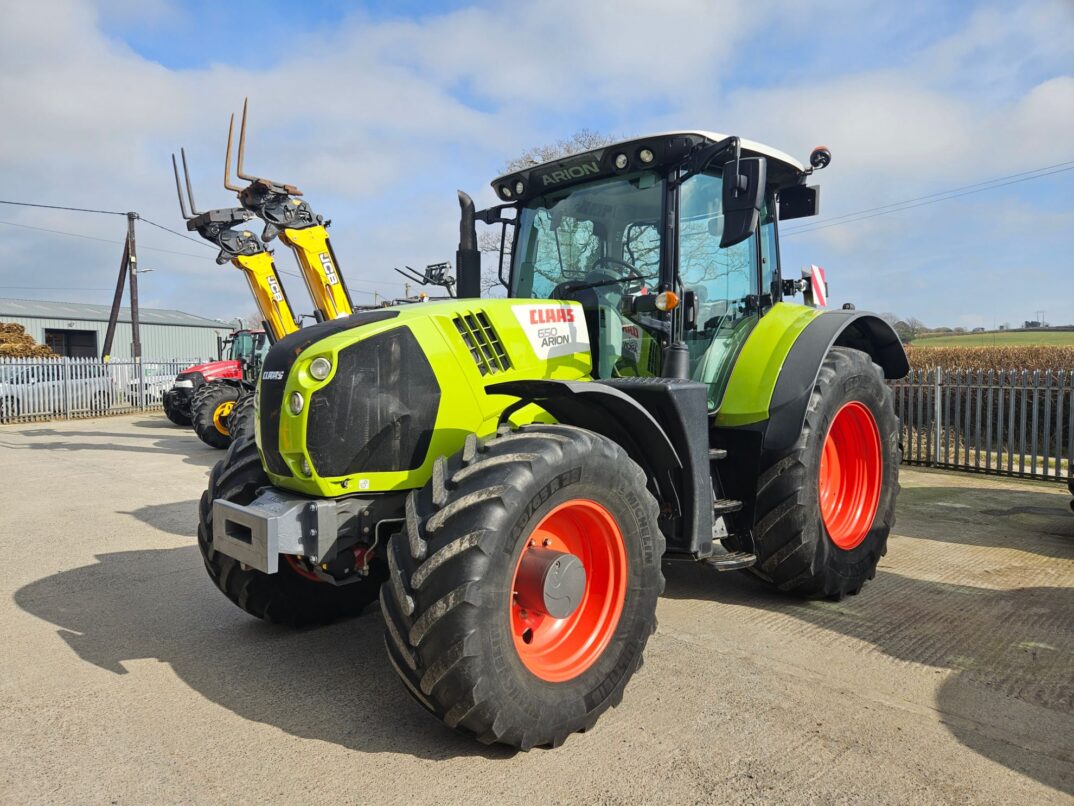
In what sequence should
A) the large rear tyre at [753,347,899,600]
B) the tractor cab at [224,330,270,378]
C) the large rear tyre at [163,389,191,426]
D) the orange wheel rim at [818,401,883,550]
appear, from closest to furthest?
the large rear tyre at [753,347,899,600]
the orange wheel rim at [818,401,883,550]
the tractor cab at [224,330,270,378]
the large rear tyre at [163,389,191,426]

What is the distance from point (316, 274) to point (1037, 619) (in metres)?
8.32

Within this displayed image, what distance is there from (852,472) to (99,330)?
46203 mm

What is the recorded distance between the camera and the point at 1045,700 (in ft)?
10.1

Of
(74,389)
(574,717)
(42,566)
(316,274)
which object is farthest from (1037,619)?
(74,389)

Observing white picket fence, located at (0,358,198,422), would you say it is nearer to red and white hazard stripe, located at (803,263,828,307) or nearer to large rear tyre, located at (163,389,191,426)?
large rear tyre, located at (163,389,191,426)

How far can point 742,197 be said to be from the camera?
3543mm

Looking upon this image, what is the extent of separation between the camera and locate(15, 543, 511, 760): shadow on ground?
291 centimetres

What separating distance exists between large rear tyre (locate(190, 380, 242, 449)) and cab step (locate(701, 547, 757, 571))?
10.2 metres

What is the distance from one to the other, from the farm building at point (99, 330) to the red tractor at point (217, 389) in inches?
949

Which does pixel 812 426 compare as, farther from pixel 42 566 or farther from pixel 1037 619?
pixel 42 566

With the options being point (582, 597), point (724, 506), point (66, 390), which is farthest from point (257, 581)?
point (66, 390)

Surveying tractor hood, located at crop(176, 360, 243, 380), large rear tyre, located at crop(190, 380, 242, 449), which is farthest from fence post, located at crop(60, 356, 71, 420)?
large rear tyre, located at crop(190, 380, 242, 449)

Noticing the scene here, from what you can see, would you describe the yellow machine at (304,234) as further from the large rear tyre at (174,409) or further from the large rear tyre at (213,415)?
the large rear tyre at (174,409)

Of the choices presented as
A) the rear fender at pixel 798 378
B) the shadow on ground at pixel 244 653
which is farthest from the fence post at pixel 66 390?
the rear fender at pixel 798 378
